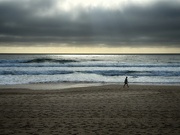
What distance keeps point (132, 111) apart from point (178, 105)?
274 cm

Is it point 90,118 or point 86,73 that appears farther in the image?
point 86,73

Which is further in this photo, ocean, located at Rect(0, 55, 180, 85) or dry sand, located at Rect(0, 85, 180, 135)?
ocean, located at Rect(0, 55, 180, 85)

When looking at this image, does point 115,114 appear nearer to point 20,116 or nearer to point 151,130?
point 151,130

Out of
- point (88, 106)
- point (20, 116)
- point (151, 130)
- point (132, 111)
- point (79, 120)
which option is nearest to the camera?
point (151, 130)

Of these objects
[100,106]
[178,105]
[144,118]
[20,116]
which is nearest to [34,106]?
[20,116]

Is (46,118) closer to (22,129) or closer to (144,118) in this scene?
(22,129)

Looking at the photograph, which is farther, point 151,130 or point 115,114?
point 115,114

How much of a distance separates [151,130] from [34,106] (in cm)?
577

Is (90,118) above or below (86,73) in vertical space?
below

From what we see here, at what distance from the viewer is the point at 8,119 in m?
8.41

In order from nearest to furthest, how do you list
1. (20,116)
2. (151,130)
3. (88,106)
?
1. (151,130)
2. (20,116)
3. (88,106)

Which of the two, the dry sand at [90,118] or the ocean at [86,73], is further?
the ocean at [86,73]

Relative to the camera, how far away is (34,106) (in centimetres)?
1075

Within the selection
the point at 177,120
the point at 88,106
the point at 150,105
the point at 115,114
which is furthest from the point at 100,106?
the point at 177,120
